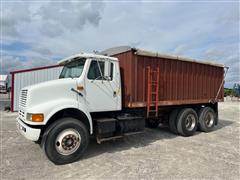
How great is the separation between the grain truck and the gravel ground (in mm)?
424

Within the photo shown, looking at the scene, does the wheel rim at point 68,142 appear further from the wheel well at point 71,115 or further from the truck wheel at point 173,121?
the truck wheel at point 173,121

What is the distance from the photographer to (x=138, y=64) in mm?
5836

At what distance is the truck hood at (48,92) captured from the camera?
4.46 meters

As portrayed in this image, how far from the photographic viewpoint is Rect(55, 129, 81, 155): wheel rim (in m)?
4.48

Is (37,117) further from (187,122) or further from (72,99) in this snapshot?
(187,122)

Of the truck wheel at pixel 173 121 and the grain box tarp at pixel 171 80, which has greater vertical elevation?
the grain box tarp at pixel 171 80

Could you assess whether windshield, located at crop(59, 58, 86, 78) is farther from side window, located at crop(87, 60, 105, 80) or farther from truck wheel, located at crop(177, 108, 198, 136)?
truck wheel, located at crop(177, 108, 198, 136)

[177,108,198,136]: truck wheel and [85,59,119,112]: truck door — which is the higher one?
[85,59,119,112]: truck door

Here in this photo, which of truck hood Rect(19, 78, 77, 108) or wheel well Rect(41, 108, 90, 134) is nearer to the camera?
truck hood Rect(19, 78, 77, 108)

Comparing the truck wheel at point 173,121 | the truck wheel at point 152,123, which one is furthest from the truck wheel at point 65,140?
the truck wheel at point 152,123

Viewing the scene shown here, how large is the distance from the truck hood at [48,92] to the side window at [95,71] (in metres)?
0.50

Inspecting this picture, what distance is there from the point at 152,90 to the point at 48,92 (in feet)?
10.8

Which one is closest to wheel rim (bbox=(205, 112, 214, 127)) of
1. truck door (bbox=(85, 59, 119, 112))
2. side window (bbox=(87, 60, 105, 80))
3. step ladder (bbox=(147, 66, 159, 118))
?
step ladder (bbox=(147, 66, 159, 118))

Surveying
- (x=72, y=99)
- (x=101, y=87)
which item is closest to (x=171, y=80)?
(x=101, y=87)
